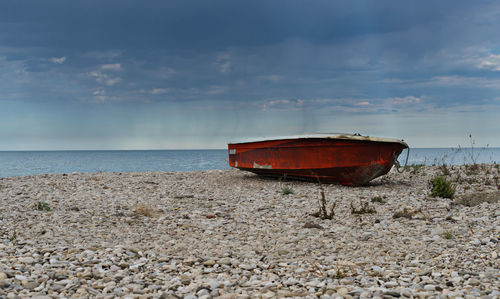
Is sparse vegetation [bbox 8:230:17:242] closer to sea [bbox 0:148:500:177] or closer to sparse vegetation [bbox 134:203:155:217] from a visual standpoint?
sparse vegetation [bbox 134:203:155:217]

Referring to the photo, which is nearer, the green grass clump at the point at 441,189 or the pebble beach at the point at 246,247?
the pebble beach at the point at 246,247

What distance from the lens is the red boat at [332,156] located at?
11703mm

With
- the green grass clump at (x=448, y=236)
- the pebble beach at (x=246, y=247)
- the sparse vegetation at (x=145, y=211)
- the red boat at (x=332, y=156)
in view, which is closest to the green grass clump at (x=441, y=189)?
the pebble beach at (x=246, y=247)

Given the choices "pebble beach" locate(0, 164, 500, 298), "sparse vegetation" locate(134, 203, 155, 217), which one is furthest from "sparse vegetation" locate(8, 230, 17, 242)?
"sparse vegetation" locate(134, 203, 155, 217)

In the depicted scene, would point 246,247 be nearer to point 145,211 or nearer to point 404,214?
point 145,211

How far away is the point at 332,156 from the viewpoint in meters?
12.0

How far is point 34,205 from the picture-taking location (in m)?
8.79

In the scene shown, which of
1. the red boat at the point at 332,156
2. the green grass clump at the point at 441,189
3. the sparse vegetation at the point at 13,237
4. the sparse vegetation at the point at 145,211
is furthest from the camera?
the red boat at the point at 332,156

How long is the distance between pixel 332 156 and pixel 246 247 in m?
6.70

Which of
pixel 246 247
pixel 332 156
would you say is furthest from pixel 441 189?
pixel 246 247

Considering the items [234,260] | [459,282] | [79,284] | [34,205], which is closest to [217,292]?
[234,260]

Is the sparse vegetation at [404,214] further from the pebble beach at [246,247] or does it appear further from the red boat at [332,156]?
the red boat at [332,156]

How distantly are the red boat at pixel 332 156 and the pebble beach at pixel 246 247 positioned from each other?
5.08 ft

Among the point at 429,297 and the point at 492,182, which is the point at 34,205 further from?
the point at 492,182
